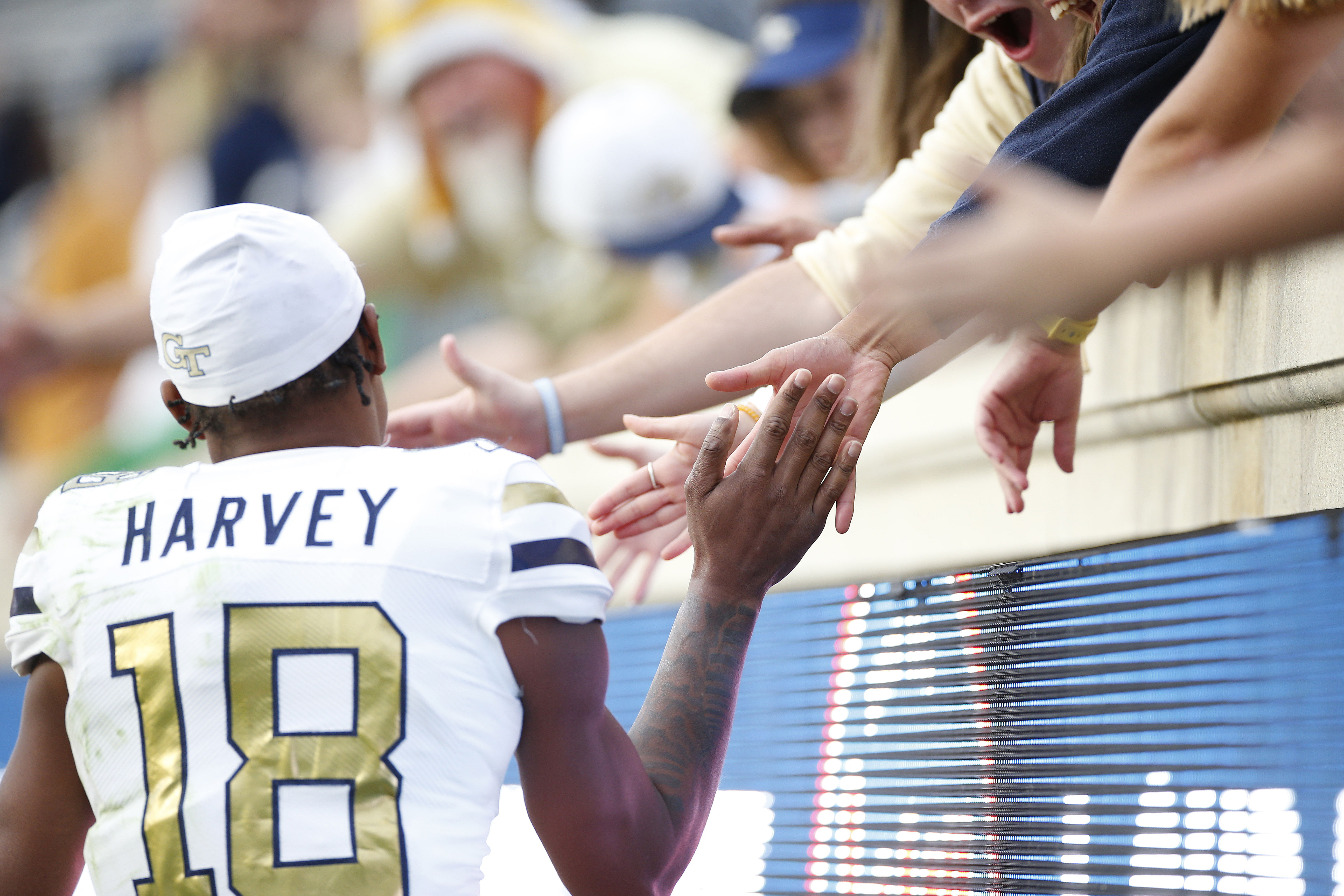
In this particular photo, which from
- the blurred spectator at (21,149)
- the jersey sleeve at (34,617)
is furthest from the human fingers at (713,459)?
the blurred spectator at (21,149)

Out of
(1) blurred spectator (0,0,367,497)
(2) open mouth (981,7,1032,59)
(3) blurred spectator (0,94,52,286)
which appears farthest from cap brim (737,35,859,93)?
(3) blurred spectator (0,94,52,286)

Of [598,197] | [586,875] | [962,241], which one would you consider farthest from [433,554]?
[598,197]

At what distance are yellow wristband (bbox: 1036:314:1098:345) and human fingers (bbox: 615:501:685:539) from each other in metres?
0.59

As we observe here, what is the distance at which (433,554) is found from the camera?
1.23 metres

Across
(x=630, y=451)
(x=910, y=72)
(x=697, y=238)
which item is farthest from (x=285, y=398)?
(x=697, y=238)

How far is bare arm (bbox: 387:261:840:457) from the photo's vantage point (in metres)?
2.13

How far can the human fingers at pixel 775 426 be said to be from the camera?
1.40m

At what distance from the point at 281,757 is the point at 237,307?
45cm

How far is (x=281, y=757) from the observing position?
1.21 m

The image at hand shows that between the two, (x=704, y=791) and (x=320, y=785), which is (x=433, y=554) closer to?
(x=320, y=785)

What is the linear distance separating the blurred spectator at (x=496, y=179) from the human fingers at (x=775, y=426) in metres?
3.44

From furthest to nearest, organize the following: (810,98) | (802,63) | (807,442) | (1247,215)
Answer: (810,98) < (802,63) < (807,442) < (1247,215)

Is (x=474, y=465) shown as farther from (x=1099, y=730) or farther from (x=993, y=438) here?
(x=993, y=438)

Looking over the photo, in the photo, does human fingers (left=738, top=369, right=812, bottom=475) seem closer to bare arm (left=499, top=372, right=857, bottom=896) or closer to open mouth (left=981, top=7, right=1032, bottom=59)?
bare arm (left=499, top=372, right=857, bottom=896)
